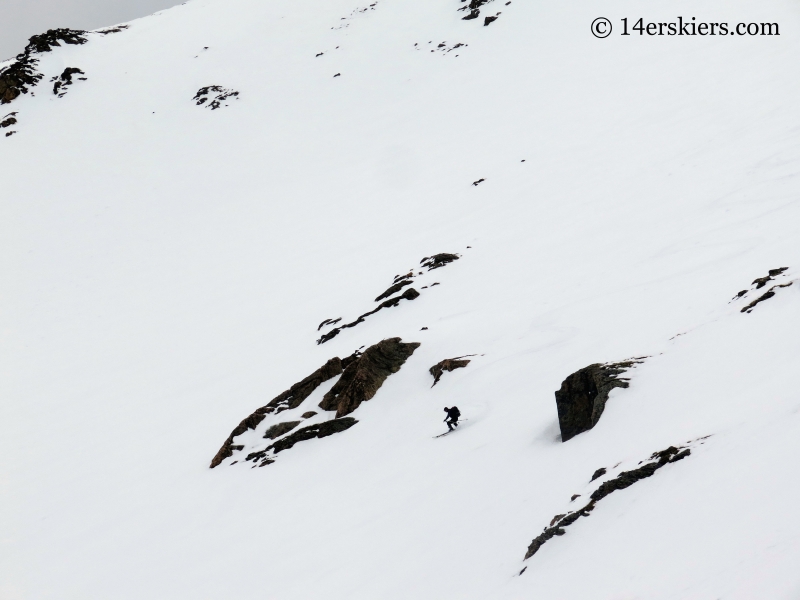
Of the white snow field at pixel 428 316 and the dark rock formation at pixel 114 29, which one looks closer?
the white snow field at pixel 428 316

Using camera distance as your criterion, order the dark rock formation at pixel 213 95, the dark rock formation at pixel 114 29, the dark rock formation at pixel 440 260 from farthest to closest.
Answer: the dark rock formation at pixel 114 29 → the dark rock formation at pixel 213 95 → the dark rock formation at pixel 440 260

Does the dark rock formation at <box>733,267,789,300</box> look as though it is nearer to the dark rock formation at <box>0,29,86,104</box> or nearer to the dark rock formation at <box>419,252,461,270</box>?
the dark rock formation at <box>419,252,461,270</box>

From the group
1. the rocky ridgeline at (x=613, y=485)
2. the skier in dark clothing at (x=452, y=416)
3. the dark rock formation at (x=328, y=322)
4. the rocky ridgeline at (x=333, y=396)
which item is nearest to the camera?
the rocky ridgeline at (x=613, y=485)

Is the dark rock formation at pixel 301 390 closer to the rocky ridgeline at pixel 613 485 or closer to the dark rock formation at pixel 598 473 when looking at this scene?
the dark rock formation at pixel 598 473

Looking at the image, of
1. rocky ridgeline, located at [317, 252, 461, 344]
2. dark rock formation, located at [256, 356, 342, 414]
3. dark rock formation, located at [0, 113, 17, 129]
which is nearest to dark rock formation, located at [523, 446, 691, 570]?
dark rock formation, located at [256, 356, 342, 414]

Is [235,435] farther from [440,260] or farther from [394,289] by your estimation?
[440,260]

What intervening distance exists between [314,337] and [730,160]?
16573mm

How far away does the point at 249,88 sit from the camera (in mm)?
56031

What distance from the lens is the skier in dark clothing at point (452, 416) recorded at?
11414mm

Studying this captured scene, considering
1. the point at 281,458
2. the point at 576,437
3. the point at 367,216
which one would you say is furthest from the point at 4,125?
the point at 576,437

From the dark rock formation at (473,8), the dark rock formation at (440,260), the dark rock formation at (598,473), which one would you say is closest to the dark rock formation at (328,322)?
the dark rock formation at (440,260)

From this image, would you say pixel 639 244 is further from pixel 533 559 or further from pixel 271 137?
pixel 271 137

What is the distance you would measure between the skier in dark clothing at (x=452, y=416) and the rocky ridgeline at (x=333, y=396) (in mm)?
3457

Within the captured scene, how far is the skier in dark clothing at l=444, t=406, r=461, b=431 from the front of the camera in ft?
37.4
